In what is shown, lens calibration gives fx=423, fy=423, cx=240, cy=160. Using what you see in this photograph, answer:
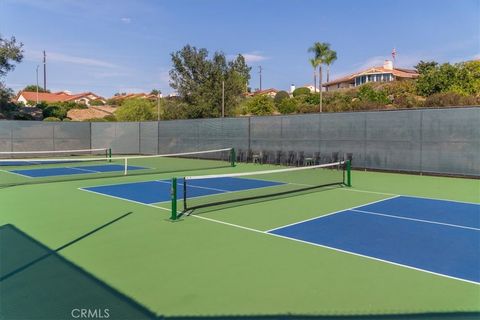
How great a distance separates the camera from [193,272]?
210 inches

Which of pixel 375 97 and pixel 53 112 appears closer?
pixel 375 97

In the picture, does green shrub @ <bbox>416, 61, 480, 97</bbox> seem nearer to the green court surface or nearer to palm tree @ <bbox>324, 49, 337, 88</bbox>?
palm tree @ <bbox>324, 49, 337, 88</bbox>

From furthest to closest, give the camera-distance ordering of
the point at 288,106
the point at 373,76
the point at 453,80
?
the point at 373,76 < the point at 288,106 < the point at 453,80

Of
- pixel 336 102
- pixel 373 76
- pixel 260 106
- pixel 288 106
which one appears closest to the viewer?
pixel 336 102

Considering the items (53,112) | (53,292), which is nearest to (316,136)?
(53,292)

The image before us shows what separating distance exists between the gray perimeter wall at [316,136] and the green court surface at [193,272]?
9.58m

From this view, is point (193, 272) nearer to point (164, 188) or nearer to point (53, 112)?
point (164, 188)

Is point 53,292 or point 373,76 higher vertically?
point 373,76

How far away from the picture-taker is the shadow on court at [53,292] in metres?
4.14

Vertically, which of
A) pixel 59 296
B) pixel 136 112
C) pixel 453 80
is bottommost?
pixel 59 296

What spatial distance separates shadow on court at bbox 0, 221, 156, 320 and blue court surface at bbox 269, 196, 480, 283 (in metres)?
3.36

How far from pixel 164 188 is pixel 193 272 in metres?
7.80

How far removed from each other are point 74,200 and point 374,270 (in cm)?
779

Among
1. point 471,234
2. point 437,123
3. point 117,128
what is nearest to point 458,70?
point 437,123
